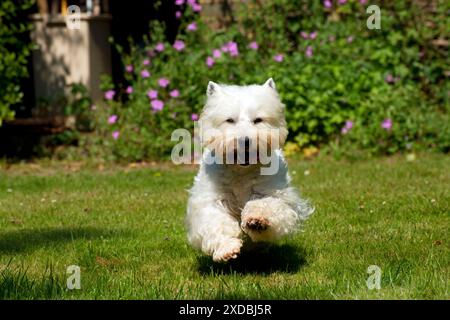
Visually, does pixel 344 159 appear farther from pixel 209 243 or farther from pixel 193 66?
pixel 209 243

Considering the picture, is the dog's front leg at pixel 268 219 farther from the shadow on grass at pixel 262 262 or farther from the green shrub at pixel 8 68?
the green shrub at pixel 8 68

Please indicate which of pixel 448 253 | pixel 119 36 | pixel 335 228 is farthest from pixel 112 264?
pixel 119 36

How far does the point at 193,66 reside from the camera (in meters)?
10.3

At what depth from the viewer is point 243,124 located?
4699mm

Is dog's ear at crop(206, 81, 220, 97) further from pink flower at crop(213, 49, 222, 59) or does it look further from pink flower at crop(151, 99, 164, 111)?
pink flower at crop(213, 49, 222, 59)

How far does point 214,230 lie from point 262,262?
0.82 m

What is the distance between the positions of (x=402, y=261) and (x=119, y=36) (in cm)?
954

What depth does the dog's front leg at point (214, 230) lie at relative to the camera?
4.43 m

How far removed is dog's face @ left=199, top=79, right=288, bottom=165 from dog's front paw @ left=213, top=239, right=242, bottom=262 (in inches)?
21.5

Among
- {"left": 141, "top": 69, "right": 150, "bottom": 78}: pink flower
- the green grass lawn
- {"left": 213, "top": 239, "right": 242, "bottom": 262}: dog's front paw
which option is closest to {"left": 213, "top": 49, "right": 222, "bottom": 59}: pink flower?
{"left": 141, "top": 69, "right": 150, "bottom": 78}: pink flower

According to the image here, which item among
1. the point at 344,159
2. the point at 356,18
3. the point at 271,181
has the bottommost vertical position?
the point at 344,159

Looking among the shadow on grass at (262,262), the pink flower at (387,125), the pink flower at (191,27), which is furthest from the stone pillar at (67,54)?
the shadow on grass at (262,262)

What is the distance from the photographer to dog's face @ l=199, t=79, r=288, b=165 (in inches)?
183

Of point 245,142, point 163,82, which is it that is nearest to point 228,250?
point 245,142
